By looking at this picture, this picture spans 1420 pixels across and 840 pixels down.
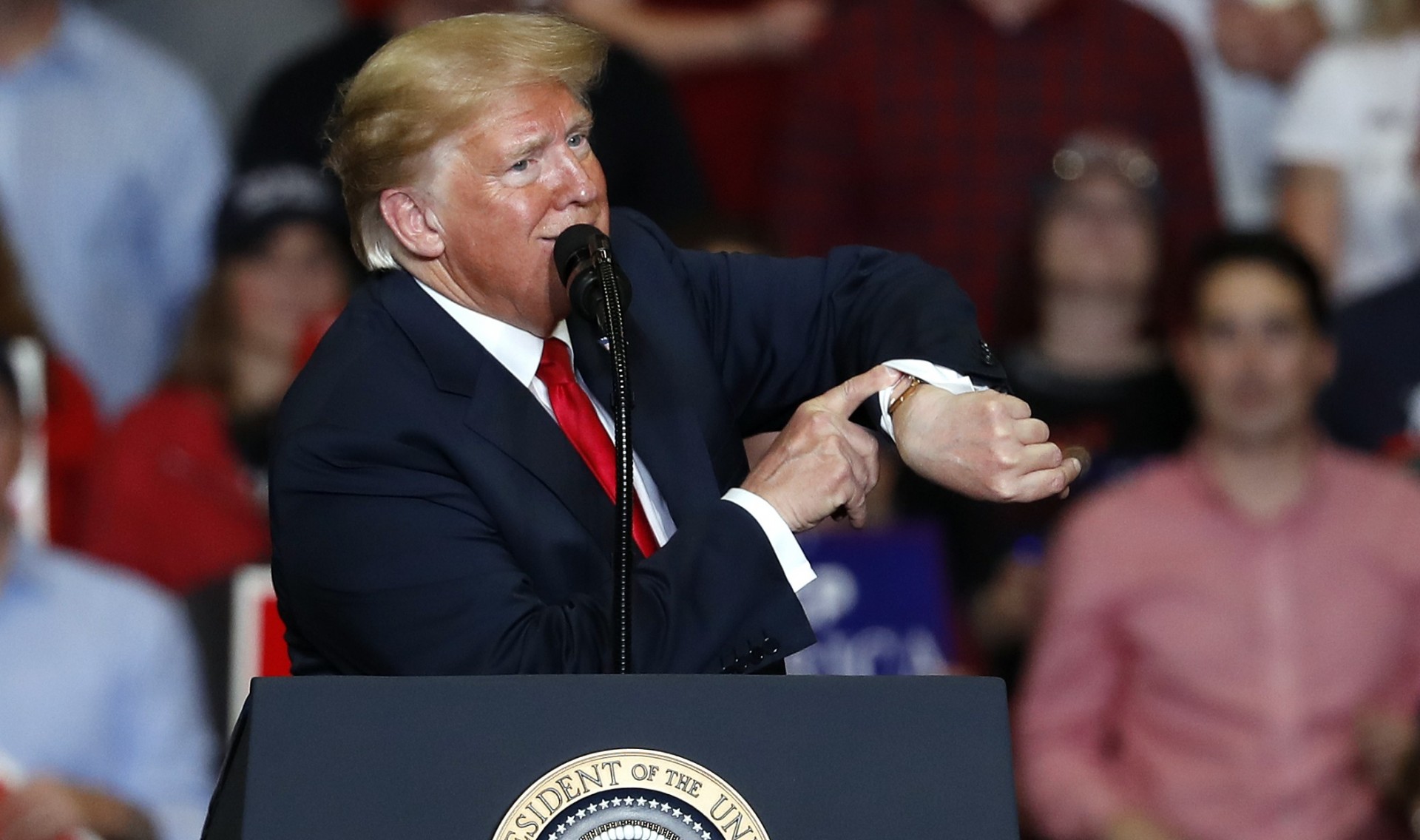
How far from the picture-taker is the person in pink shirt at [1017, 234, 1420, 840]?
3572 millimetres

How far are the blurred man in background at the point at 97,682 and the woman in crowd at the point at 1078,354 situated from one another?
146cm

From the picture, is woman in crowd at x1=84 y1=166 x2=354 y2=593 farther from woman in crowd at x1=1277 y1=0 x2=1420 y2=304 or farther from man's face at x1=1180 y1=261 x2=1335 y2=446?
woman in crowd at x1=1277 y1=0 x2=1420 y2=304

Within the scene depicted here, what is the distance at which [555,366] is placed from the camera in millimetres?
1922

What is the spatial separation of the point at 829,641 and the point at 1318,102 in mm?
1809

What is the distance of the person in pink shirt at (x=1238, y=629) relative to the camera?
3.57 m

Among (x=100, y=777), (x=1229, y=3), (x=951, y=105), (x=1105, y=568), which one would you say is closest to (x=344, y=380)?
(x=100, y=777)

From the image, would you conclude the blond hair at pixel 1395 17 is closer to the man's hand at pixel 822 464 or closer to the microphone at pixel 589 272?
the man's hand at pixel 822 464

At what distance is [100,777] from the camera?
11.4 ft

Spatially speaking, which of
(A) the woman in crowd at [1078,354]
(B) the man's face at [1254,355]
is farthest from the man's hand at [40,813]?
(B) the man's face at [1254,355]

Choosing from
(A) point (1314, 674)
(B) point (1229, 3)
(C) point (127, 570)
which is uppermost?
(B) point (1229, 3)

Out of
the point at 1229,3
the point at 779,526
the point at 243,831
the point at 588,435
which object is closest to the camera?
the point at 243,831

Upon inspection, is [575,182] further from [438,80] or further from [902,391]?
[902,391]

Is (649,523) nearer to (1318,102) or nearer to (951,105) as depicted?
(951,105)

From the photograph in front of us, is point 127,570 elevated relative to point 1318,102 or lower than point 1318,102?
lower
